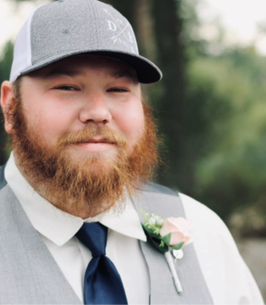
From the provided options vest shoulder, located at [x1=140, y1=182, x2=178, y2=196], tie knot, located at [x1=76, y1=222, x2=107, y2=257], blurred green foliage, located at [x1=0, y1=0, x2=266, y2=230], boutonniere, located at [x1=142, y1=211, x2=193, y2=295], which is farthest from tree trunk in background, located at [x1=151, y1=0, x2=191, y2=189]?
tie knot, located at [x1=76, y1=222, x2=107, y2=257]

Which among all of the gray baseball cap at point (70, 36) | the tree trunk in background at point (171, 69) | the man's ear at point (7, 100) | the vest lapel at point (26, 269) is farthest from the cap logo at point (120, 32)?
the tree trunk in background at point (171, 69)

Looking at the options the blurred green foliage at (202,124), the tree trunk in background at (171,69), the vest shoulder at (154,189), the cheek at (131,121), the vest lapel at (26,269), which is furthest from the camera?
the tree trunk in background at (171,69)

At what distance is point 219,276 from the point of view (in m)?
1.99

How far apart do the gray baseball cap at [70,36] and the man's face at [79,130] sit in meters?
0.05

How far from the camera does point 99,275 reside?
1.75m

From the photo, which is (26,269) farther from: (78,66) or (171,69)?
(171,69)

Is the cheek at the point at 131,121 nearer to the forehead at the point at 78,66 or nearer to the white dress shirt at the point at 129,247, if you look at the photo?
the forehead at the point at 78,66

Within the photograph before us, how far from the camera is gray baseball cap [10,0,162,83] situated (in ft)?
5.64

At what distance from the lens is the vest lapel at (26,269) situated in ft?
5.24

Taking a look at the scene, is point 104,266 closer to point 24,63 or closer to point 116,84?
point 116,84

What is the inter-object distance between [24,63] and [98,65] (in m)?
0.28

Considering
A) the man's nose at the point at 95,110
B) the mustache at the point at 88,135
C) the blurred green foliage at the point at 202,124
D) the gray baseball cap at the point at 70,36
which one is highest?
the gray baseball cap at the point at 70,36

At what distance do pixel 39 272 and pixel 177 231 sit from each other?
1.92 feet

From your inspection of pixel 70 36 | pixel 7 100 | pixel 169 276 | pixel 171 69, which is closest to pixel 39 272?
pixel 169 276
